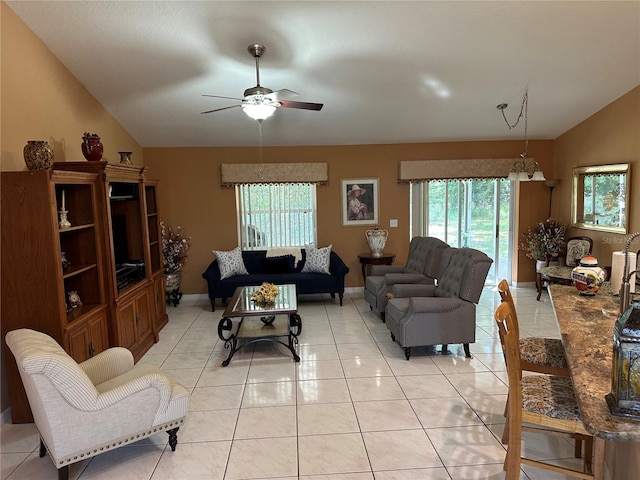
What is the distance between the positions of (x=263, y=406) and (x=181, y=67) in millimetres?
3386

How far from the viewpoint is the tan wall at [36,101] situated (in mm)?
3352

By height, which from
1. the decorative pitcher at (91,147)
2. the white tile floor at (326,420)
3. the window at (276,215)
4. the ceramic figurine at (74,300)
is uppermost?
the decorative pitcher at (91,147)

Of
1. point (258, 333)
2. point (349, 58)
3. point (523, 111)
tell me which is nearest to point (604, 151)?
point (523, 111)

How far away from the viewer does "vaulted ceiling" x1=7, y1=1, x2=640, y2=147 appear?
3.56 m

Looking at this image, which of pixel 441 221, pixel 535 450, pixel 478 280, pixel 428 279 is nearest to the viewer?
pixel 535 450

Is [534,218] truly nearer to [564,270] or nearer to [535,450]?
[564,270]

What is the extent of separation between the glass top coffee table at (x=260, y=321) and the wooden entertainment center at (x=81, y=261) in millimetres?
975

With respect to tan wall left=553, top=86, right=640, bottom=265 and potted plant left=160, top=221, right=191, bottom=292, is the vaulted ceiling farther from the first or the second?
potted plant left=160, top=221, right=191, bottom=292

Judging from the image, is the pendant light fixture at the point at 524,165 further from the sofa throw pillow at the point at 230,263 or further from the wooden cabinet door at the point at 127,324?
the wooden cabinet door at the point at 127,324

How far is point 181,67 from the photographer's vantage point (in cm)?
436

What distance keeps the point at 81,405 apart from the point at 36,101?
2.79 meters

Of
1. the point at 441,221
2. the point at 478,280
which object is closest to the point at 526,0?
the point at 478,280

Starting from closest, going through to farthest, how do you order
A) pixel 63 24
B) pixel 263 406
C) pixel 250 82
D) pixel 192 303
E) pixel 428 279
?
pixel 263 406 → pixel 63 24 → pixel 250 82 → pixel 428 279 → pixel 192 303

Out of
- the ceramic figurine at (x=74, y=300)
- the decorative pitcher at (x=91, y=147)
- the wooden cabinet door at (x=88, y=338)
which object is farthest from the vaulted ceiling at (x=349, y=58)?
the wooden cabinet door at (x=88, y=338)
